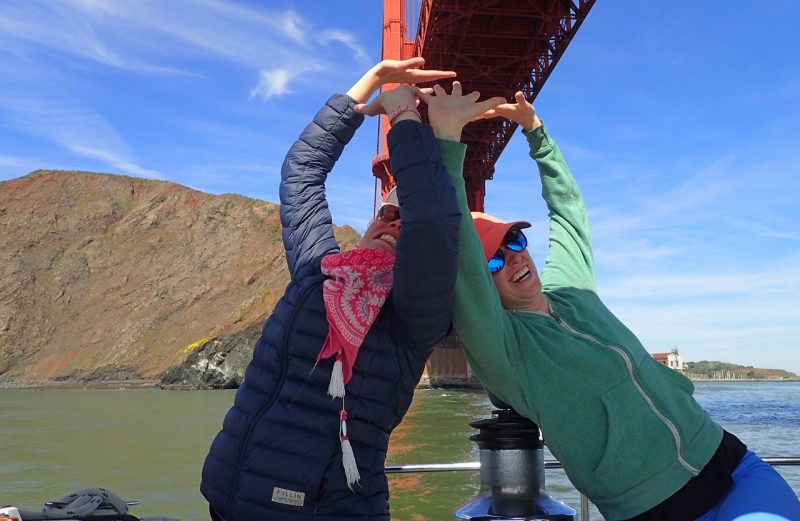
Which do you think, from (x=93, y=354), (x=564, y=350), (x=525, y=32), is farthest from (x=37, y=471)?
(x=93, y=354)

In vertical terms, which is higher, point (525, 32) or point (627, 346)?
point (525, 32)

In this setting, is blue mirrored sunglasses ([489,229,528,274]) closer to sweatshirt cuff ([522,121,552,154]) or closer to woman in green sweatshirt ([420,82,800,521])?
woman in green sweatshirt ([420,82,800,521])

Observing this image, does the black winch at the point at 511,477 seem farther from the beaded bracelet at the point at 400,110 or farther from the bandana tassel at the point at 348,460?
the beaded bracelet at the point at 400,110

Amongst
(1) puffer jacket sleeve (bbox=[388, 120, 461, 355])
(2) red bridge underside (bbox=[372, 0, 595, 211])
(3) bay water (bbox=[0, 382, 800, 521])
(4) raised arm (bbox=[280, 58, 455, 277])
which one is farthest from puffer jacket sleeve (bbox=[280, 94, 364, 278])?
(2) red bridge underside (bbox=[372, 0, 595, 211])

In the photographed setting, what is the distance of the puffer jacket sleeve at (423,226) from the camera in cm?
113

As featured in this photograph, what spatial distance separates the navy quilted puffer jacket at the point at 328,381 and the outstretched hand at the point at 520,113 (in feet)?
1.31

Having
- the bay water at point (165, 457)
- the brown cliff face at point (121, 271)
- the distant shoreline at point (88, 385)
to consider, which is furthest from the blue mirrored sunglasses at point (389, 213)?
the distant shoreline at point (88, 385)

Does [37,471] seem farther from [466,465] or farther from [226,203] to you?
[226,203]

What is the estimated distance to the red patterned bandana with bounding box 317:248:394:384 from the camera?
1.20 meters

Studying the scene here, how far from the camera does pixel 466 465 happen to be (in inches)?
66.9

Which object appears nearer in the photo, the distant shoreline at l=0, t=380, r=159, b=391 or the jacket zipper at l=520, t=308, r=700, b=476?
the jacket zipper at l=520, t=308, r=700, b=476

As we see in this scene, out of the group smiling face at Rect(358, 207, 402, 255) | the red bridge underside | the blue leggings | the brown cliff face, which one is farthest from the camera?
the brown cliff face

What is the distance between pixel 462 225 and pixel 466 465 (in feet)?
2.46

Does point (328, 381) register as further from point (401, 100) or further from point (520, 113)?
point (520, 113)
